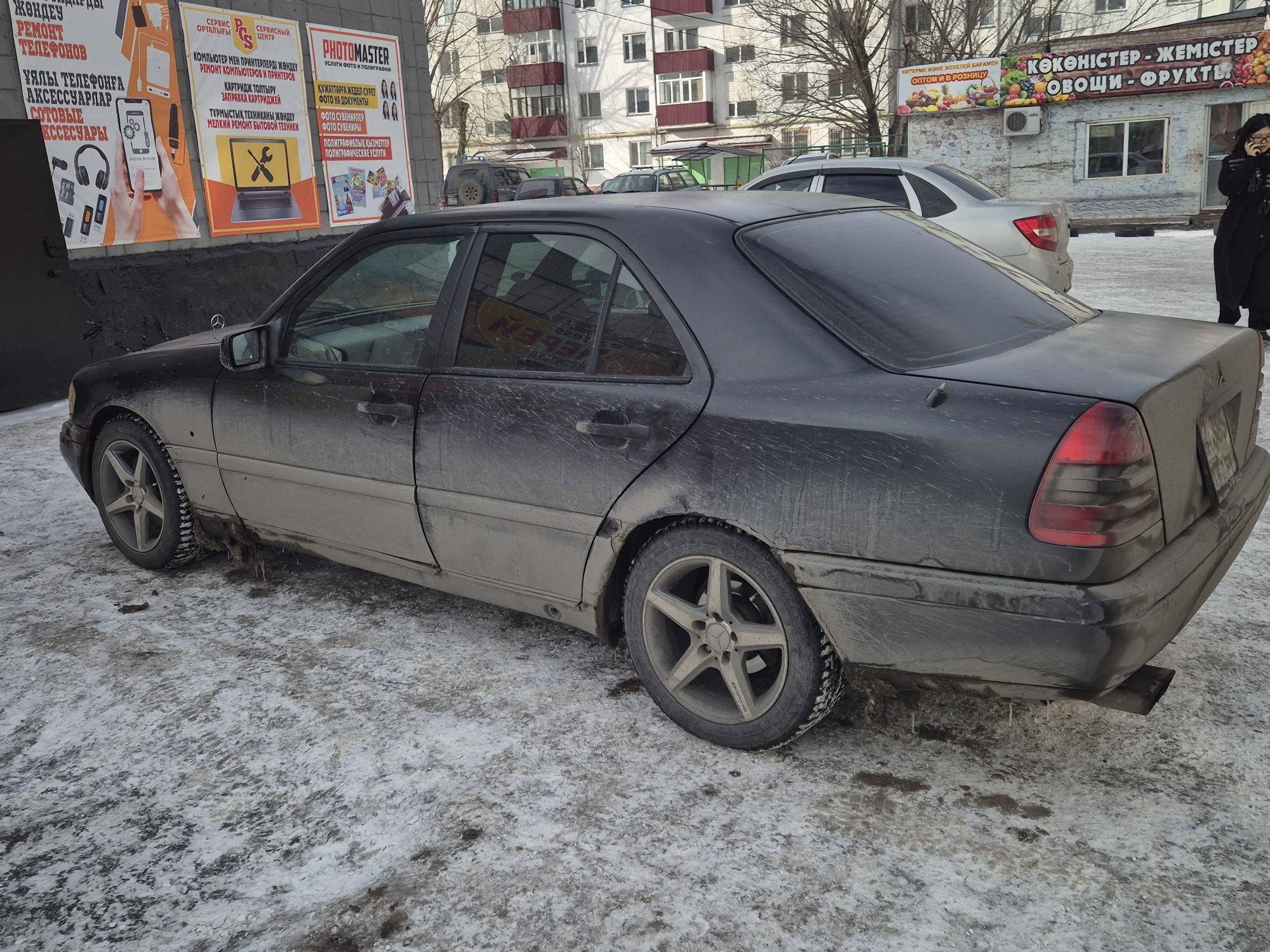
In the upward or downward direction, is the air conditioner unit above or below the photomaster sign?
below

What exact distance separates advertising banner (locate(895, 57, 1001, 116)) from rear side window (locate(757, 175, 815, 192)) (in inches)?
704

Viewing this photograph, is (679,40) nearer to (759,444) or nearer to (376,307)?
(376,307)

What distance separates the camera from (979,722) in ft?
10.3

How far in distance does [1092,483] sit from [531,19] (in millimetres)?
57803

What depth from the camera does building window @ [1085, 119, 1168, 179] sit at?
25469 millimetres

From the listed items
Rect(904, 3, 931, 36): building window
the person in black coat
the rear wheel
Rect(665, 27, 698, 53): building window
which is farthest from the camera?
Rect(665, 27, 698, 53): building window

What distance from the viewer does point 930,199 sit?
1028cm

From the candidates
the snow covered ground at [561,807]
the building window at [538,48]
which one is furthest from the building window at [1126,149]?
the building window at [538,48]

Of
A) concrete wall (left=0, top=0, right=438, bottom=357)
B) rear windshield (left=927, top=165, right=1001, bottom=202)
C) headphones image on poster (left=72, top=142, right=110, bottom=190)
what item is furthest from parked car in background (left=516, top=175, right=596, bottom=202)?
headphones image on poster (left=72, top=142, right=110, bottom=190)

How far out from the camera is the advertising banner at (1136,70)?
24266 millimetres

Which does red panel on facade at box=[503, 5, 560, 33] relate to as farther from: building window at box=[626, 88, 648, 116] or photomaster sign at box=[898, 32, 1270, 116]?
photomaster sign at box=[898, 32, 1270, 116]

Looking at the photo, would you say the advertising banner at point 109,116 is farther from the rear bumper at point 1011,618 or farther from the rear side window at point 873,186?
the rear bumper at point 1011,618

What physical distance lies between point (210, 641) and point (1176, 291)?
11.6 m

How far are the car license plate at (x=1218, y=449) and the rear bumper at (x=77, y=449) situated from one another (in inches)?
173
